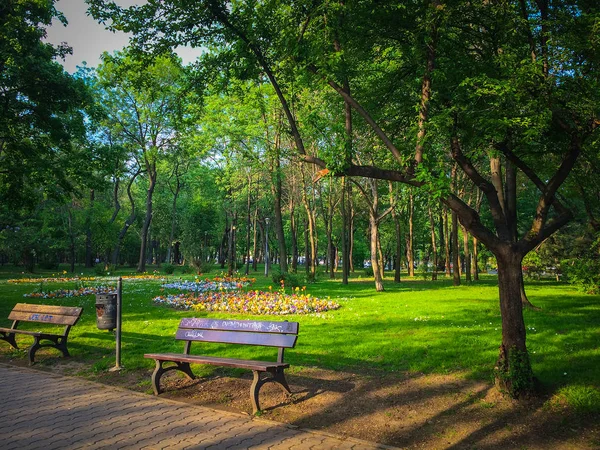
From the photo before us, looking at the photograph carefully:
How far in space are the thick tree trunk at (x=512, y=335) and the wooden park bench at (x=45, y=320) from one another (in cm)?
693

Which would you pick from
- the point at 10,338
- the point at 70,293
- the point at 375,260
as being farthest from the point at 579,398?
the point at 70,293

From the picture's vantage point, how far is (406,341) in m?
7.98

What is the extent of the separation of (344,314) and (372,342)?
11.5 feet

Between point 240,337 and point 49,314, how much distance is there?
15.5 feet

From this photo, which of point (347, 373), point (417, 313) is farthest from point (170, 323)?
point (417, 313)

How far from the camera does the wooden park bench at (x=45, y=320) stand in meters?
7.43

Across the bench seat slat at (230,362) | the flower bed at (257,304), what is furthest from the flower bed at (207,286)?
the bench seat slat at (230,362)

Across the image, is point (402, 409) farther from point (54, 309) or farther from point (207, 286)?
point (207, 286)

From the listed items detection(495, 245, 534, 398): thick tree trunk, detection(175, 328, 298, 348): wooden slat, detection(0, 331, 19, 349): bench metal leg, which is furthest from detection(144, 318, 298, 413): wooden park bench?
detection(0, 331, 19, 349): bench metal leg

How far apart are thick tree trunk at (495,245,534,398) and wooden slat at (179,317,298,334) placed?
264cm

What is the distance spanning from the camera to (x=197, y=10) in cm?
645

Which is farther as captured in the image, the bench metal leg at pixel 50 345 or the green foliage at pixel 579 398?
the bench metal leg at pixel 50 345

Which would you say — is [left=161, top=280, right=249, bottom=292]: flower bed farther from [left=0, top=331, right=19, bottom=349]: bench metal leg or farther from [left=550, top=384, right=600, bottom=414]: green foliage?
[left=550, top=384, right=600, bottom=414]: green foliage

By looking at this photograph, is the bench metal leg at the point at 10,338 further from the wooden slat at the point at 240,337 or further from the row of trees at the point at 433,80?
the row of trees at the point at 433,80
